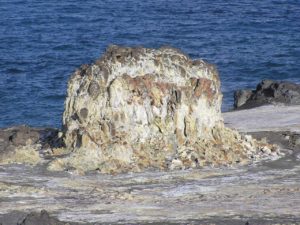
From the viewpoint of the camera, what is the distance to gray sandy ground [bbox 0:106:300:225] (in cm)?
2505

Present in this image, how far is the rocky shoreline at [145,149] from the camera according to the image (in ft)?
88.9

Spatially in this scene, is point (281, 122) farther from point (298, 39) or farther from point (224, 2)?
point (224, 2)

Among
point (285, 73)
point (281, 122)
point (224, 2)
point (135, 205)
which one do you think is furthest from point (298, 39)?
point (135, 205)

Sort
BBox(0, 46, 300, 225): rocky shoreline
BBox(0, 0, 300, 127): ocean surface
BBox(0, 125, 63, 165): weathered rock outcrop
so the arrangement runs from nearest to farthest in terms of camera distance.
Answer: BBox(0, 46, 300, 225): rocky shoreline → BBox(0, 125, 63, 165): weathered rock outcrop → BBox(0, 0, 300, 127): ocean surface

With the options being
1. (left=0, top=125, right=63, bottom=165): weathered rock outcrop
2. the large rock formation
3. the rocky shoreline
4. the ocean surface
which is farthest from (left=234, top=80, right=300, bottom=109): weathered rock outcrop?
(left=0, top=125, right=63, bottom=165): weathered rock outcrop

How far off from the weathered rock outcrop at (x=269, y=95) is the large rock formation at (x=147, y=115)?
8.14m

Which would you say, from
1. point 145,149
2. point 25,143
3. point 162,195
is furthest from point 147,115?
point 162,195

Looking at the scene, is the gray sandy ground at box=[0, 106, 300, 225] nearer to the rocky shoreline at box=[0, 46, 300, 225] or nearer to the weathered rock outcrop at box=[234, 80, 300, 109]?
the rocky shoreline at box=[0, 46, 300, 225]

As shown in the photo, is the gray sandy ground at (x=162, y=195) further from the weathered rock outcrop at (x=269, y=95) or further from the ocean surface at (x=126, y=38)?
the ocean surface at (x=126, y=38)

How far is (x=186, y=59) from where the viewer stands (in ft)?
104

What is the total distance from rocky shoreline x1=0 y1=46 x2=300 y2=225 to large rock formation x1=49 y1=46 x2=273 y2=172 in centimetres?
3

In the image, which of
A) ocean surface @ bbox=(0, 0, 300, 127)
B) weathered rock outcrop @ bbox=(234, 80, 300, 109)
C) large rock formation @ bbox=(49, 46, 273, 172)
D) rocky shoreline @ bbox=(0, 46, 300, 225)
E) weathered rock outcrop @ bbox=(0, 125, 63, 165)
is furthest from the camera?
ocean surface @ bbox=(0, 0, 300, 127)

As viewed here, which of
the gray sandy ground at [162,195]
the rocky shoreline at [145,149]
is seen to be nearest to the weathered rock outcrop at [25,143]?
the rocky shoreline at [145,149]

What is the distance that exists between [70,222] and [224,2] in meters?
51.6
